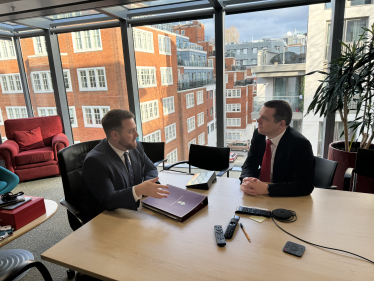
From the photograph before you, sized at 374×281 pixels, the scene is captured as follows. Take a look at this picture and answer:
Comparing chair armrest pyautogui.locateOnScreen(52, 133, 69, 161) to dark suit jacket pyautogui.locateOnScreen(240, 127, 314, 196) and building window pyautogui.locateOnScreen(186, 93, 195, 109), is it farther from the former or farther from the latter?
dark suit jacket pyautogui.locateOnScreen(240, 127, 314, 196)

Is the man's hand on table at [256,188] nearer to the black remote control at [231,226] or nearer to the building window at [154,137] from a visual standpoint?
the black remote control at [231,226]

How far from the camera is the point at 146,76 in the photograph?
452 centimetres

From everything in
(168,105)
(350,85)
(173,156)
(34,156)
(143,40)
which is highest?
(143,40)

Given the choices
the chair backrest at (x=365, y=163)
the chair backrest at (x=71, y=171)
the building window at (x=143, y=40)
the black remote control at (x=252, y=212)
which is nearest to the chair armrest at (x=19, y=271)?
the chair backrest at (x=71, y=171)

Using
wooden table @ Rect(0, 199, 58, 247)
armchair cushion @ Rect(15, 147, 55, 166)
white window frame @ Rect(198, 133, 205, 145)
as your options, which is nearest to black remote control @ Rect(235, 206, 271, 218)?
wooden table @ Rect(0, 199, 58, 247)

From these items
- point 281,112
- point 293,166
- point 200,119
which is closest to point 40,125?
point 200,119

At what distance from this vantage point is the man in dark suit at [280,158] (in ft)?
5.62

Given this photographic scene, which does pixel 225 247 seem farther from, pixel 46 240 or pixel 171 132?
Result: pixel 171 132

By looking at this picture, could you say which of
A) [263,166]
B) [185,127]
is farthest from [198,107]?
[263,166]

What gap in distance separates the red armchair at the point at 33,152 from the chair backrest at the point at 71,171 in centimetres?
263

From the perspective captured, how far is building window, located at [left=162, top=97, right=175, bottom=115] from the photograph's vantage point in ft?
14.7

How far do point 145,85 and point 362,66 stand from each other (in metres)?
3.31

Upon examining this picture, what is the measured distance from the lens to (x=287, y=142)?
1896mm

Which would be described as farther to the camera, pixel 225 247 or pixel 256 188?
pixel 256 188
